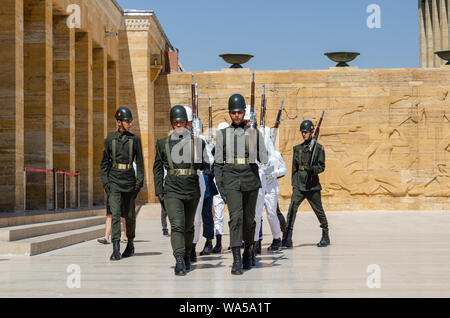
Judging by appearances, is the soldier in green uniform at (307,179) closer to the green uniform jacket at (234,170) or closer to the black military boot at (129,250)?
the black military boot at (129,250)

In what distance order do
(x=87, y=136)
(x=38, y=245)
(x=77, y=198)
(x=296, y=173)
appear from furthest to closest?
(x=87, y=136)
(x=77, y=198)
(x=296, y=173)
(x=38, y=245)

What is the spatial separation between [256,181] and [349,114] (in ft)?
54.3

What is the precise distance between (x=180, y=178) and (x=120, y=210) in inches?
63.7

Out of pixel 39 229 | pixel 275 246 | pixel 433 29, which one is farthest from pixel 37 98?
pixel 433 29

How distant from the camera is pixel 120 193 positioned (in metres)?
9.12

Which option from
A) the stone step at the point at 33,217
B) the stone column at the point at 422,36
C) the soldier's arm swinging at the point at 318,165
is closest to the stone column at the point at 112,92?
the stone step at the point at 33,217

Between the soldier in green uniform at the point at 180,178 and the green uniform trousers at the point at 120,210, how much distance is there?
1235 mm

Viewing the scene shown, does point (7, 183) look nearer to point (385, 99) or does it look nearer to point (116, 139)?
point (116, 139)

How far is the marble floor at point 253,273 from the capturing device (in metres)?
6.17

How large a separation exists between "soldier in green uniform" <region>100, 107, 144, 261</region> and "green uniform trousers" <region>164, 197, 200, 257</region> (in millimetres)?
1340

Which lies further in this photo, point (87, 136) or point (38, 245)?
point (87, 136)

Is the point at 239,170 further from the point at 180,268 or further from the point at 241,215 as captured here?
the point at 180,268

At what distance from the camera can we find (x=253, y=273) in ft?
24.7

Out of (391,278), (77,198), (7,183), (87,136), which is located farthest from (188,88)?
(391,278)
